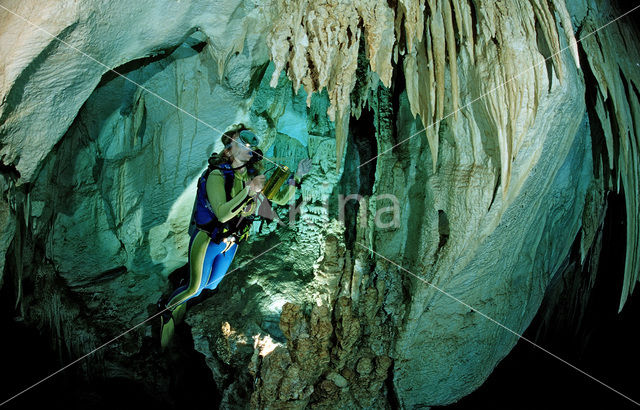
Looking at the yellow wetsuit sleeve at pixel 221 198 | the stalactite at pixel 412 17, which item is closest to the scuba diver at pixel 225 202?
the yellow wetsuit sleeve at pixel 221 198

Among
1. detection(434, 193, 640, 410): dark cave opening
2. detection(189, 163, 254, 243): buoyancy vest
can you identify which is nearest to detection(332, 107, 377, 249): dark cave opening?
detection(189, 163, 254, 243): buoyancy vest

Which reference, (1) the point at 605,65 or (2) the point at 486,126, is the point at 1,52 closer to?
(2) the point at 486,126

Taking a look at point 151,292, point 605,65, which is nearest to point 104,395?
point 151,292

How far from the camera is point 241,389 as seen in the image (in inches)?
107

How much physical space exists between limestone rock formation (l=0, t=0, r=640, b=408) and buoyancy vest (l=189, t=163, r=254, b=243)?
0.49 meters

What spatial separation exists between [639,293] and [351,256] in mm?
2267

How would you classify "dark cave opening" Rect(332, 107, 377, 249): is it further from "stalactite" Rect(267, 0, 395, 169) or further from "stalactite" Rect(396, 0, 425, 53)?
"stalactite" Rect(396, 0, 425, 53)

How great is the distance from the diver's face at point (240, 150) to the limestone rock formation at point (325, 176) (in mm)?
405

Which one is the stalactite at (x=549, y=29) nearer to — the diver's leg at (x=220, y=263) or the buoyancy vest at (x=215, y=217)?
the buoyancy vest at (x=215, y=217)

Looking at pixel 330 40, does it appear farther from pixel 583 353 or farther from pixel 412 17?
pixel 583 353

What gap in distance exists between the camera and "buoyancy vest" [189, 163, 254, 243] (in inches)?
99.0

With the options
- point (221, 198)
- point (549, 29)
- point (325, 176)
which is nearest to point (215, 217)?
point (221, 198)

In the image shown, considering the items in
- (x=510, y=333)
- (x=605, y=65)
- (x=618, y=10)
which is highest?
(x=618, y=10)

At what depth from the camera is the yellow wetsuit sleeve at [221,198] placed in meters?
2.36
